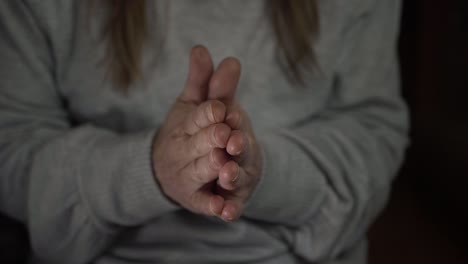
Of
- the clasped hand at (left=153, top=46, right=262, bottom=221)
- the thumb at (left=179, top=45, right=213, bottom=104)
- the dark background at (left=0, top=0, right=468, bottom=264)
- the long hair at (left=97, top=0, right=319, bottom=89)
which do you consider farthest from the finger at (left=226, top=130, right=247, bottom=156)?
the dark background at (left=0, top=0, right=468, bottom=264)

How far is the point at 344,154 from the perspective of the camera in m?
0.61

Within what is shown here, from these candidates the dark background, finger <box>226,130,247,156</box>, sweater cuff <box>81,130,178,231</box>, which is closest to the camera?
finger <box>226,130,247,156</box>

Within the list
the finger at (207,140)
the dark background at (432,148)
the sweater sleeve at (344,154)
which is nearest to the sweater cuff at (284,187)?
the sweater sleeve at (344,154)

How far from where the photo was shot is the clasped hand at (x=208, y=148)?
1.35ft

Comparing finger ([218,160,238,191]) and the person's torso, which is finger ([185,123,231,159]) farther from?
the person's torso

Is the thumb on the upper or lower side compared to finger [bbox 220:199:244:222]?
upper

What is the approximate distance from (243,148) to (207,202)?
59 millimetres

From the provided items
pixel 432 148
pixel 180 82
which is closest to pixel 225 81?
pixel 180 82

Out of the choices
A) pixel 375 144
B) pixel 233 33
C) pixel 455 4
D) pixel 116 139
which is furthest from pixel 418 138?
pixel 116 139

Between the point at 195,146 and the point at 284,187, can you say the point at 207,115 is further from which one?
the point at 284,187

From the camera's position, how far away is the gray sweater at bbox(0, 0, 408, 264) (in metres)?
0.54

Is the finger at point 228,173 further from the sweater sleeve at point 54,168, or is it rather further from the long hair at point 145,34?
the long hair at point 145,34

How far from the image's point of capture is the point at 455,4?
94cm

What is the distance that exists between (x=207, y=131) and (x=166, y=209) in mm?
134
